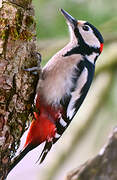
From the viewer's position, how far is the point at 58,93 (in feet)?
7.13

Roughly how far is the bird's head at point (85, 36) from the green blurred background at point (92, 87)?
318 mm

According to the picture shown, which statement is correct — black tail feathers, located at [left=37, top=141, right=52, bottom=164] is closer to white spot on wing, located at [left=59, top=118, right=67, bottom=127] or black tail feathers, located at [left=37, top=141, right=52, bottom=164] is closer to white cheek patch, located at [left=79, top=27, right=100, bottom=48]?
white spot on wing, located at [left=59, top=118, right=67, bottom=127]

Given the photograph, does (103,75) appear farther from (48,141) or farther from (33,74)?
(33,74)

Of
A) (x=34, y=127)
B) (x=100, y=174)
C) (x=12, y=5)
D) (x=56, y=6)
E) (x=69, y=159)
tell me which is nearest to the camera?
(x=12, y=5)

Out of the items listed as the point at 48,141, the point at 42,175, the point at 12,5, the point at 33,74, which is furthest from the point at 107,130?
the point at 12,5

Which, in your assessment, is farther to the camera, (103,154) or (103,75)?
(103,75)

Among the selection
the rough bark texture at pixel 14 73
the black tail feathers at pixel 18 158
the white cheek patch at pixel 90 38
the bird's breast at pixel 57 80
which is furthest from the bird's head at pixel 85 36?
the black tail feathers at pixel 18 158

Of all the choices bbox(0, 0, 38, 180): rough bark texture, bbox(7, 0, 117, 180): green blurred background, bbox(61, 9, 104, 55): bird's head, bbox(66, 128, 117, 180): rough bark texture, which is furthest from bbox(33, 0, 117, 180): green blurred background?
bbox(0, 0, 38, 180): rough bark texture

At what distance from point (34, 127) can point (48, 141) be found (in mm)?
114

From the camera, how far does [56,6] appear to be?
112 inches

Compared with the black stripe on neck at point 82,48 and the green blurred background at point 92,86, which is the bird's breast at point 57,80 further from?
the green blurred background at point 92,86

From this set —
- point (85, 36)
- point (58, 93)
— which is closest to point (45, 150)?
point (58, 93)

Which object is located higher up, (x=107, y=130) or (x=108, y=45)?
(x=108, y=45)

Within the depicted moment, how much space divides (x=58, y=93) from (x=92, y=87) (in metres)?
0.59
